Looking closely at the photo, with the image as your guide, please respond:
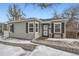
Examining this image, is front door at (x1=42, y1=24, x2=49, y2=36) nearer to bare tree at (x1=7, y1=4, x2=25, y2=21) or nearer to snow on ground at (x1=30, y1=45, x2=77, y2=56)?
snow on ground at (x1=30, y1=45, x2=77, y2=56)

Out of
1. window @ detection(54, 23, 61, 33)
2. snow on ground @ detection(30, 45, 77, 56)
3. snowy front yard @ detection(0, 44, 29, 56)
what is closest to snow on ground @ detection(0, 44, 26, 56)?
snowy front yard @ detection(0, 44, 29, 56)

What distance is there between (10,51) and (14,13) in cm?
45

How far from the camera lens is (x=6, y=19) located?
99.2 inches

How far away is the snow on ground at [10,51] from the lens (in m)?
2.48

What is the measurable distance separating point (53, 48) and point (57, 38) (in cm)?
13

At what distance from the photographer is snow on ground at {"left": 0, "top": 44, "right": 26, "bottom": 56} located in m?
2.48

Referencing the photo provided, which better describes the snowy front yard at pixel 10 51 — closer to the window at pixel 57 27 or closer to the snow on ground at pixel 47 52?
the snow on ground at pixel 47 52

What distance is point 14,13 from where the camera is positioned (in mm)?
2549

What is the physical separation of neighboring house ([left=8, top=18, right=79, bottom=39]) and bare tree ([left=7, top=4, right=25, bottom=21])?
52mm

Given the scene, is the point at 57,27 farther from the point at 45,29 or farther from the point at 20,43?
the point at 20,43

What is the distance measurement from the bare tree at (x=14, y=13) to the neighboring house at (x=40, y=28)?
52 mm

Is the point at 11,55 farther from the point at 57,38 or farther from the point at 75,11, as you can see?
the point at 75,11

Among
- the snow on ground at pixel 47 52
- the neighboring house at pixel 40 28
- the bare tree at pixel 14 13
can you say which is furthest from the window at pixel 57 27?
the bare tree at pixel 14 13

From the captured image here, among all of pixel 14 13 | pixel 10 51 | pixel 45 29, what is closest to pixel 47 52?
pixel 45 29
